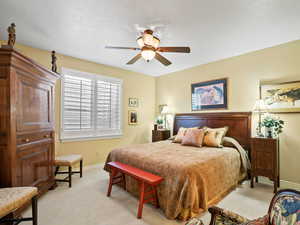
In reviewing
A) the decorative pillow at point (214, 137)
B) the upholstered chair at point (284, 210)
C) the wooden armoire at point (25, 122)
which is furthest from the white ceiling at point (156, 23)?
the upholstered chair at point (284, 210)

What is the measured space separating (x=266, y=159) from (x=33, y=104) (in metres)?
4.03

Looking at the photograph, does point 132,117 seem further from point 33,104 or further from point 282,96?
point 282,96

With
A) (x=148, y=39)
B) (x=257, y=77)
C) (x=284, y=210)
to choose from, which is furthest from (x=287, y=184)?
(x=148, y=39)

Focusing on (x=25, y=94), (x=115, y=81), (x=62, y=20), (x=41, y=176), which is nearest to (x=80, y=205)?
(x=41, y=176)

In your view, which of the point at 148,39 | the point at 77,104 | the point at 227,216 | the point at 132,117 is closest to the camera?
the point at 227,216

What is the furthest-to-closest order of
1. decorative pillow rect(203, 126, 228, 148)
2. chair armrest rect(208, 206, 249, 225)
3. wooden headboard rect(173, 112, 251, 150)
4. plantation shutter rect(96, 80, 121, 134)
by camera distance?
plantation shutter rect(96, 80, 121, 134) → wooden headboard rect(173, 112, 251, 150) → decorative pillow rect(203, 126, 228, 148) → chair armrest rect(208, 206, 249, 225)

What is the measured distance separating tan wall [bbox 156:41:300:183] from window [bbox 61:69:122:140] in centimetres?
205

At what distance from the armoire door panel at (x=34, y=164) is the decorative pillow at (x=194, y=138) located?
2.66 metres

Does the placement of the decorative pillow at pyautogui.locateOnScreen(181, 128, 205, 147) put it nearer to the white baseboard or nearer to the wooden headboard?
the wooden headboard

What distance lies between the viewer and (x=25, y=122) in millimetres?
2096

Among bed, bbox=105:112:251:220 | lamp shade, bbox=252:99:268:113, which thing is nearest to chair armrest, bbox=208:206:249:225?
bed, bbox=105:112:251:220

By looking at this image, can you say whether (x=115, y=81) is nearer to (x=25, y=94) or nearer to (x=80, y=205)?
(x=25, y=94)

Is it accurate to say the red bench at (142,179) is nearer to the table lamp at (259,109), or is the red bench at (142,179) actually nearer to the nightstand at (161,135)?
the nightstand at (161,135)

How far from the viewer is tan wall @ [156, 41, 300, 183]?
2.88 meters
